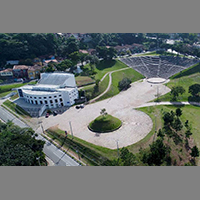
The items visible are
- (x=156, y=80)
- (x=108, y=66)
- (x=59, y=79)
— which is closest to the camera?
(x=59, y=79)

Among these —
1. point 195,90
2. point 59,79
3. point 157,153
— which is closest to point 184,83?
point 195,90

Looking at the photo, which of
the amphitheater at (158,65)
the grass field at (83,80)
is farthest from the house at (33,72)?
the amphitheater at (158,65)

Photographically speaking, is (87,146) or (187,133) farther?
(187,133)

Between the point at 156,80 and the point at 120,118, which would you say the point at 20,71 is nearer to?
the point at 120,118

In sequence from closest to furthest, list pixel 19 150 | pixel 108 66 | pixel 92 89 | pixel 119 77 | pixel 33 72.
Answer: pixel 19 150, pixel 92 89, pixel 119 77, pixel 33 72, pixel 108 66

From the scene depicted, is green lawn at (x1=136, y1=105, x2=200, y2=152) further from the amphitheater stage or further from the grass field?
the grass field

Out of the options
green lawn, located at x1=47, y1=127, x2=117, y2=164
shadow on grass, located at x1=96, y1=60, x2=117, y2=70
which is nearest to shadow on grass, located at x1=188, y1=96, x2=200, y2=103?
green lawn, located at x1=47, y1=127, x2=117, y2=164
